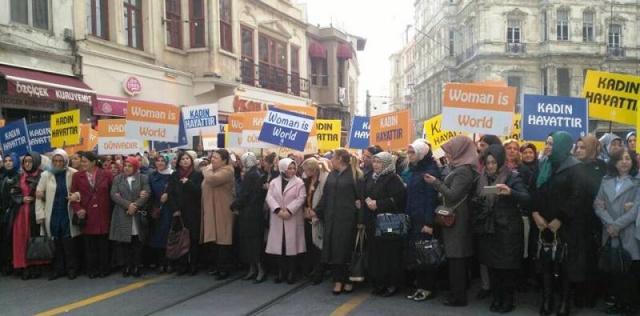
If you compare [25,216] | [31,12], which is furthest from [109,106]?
[25,216]

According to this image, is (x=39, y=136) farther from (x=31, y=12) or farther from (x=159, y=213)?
(x=31, y=12)

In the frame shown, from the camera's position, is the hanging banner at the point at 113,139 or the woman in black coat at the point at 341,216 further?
the hanging banner at the point at 113,139

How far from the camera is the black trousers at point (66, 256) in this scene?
818cm

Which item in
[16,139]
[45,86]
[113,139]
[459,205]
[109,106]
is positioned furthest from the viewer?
[109,106]

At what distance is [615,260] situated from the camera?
5.78m

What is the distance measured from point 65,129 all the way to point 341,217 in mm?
5535

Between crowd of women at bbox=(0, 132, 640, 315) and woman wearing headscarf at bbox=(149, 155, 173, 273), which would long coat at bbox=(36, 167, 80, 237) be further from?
woman wearing headscarf at bbox=(149, 155, 173, 273)

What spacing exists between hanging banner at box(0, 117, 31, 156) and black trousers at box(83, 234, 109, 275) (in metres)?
2.15

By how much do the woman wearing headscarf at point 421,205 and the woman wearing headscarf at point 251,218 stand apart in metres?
2.27

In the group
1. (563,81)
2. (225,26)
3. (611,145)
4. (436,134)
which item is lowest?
(611,145)

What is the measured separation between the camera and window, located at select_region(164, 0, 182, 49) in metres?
20.1

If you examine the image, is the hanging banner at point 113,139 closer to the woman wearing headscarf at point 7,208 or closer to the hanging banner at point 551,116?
the woman wearing headscarf at point 7,208

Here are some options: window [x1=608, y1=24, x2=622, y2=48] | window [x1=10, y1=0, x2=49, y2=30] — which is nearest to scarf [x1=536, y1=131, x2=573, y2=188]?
window [x1=10, y1=0, x2=49, y2=30]

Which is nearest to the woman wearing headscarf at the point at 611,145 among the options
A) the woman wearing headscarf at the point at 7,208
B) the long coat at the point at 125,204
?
the long coat at the point at 125,204
